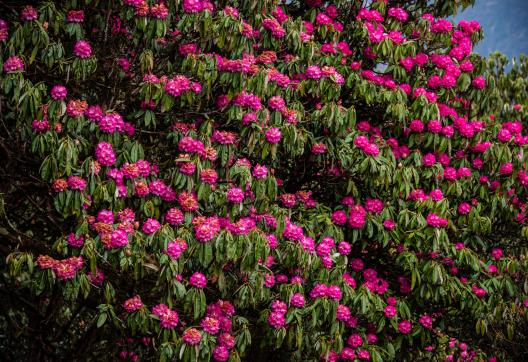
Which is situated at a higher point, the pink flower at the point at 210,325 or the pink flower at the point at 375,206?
the pink flower at the point at 375,206

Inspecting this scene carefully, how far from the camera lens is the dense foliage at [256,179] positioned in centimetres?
407

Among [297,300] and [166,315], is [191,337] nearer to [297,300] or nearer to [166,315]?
[166,315]

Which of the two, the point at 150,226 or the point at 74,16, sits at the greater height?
the point at 74,16

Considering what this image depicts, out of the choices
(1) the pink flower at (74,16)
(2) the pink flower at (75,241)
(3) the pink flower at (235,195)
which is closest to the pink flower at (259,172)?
(3) the pink flower at (235,195)

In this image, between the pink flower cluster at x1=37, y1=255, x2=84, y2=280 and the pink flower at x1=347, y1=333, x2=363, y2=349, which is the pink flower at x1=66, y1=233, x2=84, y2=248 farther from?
the pink flower at x1=347, y1=333, x2=363, y2=349

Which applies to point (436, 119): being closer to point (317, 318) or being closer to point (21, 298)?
point (317, 318)

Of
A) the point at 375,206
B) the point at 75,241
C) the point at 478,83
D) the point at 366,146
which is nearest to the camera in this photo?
the point at 75,241

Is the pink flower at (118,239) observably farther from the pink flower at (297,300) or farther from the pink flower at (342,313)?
the pink flower at (342,313)

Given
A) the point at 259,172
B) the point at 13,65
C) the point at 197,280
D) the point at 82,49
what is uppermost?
the point at 82,49

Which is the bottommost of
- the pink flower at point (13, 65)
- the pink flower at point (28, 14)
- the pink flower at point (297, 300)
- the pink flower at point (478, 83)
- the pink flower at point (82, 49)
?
the pink flower at point (297, 300)

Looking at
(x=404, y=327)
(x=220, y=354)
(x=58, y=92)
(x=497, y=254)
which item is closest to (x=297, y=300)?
(x=220, y=354)

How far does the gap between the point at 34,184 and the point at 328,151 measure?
2.34 metres

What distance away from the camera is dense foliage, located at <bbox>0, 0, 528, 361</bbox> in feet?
13.3

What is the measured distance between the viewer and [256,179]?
4.48 metres
